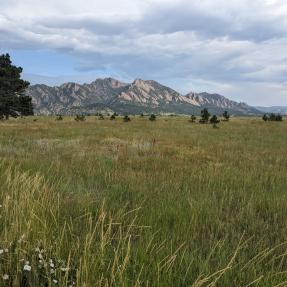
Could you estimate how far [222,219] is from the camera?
21.6 ft

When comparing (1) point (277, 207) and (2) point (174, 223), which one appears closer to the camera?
(2) point (174, 223)

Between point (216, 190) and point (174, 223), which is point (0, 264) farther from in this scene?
point (216, 190)

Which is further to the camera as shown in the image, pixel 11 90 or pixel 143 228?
pixel 11 90

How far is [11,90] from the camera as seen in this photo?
122 feet

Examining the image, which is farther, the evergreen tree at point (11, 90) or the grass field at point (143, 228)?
the evergreen tree at point (11, 90)

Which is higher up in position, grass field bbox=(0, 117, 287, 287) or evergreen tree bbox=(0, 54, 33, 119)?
evergreen tree bbox=(0, 54, 33, 119)

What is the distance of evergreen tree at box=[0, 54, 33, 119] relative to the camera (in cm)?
3619

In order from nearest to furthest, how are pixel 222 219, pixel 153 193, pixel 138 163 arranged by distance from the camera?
pixel 222 219 → pixel 153 193 → pixel 138 163

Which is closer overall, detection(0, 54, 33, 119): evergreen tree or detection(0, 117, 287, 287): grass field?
detection(0, 117, 287, 287): grass field

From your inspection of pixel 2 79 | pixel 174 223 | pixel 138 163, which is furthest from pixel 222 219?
pixel 2 79

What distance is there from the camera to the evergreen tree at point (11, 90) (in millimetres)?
36188

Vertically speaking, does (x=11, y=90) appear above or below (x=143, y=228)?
above

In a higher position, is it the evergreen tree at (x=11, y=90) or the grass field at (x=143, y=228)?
the evergreen tree at (x=11, y=90)

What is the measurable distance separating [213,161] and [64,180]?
23.7 feet
